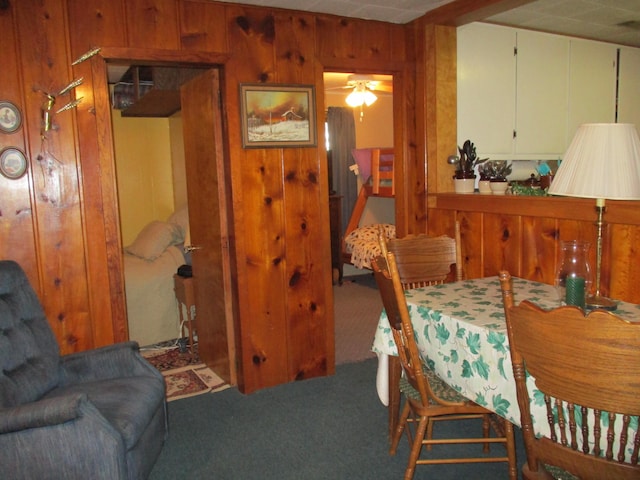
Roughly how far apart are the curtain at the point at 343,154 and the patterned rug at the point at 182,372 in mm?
3193

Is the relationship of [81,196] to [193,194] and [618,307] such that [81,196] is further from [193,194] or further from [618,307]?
[618,307]

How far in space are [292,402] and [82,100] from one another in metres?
2.02

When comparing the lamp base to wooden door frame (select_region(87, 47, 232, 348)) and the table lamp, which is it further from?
wooden door frame (select_region(87, 47, 232, 348))

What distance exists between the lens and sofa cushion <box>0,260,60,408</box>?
7.04 ft

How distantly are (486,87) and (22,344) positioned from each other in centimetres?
324

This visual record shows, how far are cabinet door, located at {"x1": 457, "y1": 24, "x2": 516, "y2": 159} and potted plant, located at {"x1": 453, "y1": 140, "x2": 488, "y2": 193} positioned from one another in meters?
0.17

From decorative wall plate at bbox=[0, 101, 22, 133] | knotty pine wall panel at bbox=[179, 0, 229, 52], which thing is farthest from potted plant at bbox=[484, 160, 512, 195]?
decorative wall plate at bbox=[0, 101, 22, 133]

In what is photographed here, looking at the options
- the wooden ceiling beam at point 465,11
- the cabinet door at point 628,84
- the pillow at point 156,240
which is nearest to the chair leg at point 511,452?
the wooden ceiling beam at point 465,11

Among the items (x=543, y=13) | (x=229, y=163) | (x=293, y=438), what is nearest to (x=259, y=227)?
(x=229, y=163)

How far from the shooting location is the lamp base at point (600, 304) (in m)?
1.99

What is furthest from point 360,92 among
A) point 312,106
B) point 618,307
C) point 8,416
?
point 8,416

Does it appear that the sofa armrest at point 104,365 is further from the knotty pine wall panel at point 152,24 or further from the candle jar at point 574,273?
the candle jar at point 574,273

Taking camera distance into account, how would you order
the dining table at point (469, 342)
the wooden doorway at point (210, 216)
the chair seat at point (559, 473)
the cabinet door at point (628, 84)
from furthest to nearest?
1. the cabinet door at point (628, 84)
2. the wooden doorway at point (210, 216)
3. the dining table at point (469, 342)
4. the chair seat at point (559, 473)

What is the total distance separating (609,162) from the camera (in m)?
1.87
